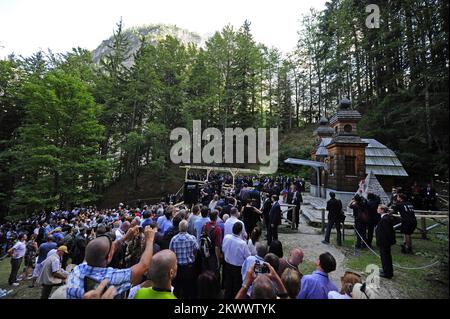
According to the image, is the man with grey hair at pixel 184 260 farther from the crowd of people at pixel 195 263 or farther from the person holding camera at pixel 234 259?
the person holding camera at pixel 234 259

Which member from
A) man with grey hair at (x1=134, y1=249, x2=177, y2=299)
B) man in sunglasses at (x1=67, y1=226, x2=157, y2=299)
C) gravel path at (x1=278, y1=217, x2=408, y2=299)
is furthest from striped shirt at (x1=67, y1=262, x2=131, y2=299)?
gravel path at (x1=278, y1=217, x2=408, y2=299)

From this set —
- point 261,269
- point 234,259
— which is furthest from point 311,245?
point 261,269

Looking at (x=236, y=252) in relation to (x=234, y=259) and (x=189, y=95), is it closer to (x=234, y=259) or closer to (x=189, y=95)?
(x=234, y=259)

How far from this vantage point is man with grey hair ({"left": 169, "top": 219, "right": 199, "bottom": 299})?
4.10m

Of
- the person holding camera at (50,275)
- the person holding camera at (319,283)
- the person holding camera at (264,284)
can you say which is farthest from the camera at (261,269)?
the person holding camera at (50,275)

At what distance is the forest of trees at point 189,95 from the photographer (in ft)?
60.3

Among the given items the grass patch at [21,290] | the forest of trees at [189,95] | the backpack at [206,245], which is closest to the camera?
the backpack at [206,245]

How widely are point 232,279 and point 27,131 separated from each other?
922 inches

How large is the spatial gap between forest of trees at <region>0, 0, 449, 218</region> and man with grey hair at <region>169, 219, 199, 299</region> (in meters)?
14.6

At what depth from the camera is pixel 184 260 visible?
410cm

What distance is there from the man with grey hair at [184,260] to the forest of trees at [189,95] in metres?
14.6

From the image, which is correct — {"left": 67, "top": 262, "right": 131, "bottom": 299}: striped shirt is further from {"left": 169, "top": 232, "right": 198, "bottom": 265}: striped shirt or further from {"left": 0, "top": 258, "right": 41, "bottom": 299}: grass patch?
{"left": 0, "top": 258, "right": 41, "bottom": 299}: grass patch

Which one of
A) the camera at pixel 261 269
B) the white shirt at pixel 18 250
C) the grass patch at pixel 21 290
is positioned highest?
the camera at pixel 261 269
